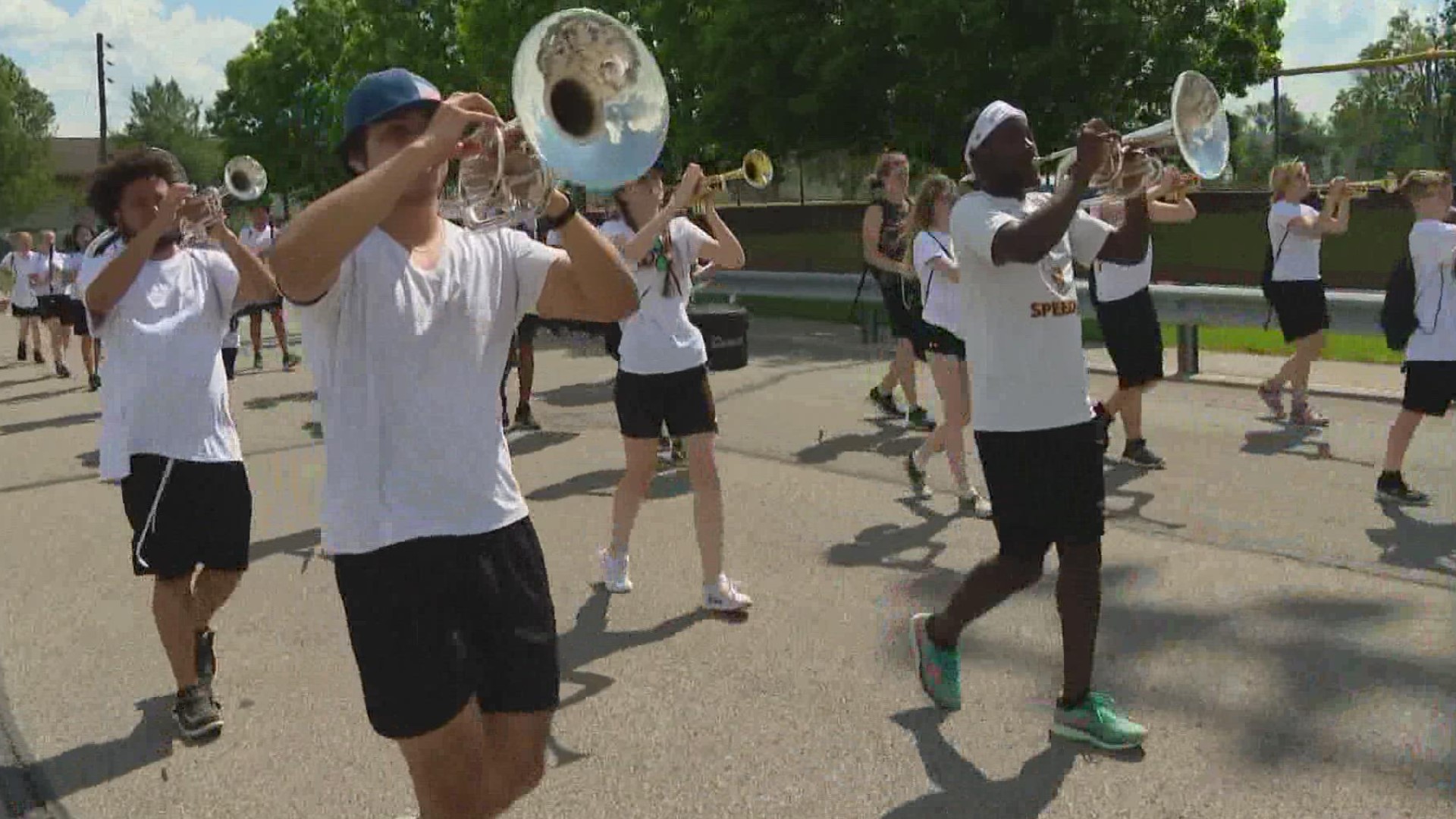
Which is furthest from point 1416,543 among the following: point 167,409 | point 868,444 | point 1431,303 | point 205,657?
point 167,409

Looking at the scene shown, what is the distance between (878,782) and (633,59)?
6.95 ft

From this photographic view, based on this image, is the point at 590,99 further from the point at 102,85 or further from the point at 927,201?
the point at 102,85

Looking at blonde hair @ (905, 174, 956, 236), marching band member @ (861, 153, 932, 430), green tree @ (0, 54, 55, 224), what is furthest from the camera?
green tree @ (0, 54, 55, 224)

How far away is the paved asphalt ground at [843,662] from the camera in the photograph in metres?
4.02

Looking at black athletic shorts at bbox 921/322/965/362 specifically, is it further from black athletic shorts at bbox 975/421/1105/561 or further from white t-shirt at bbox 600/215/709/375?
black athletic shorts at bbox 975/421/1105/561

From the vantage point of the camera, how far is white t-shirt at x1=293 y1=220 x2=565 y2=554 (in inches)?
107

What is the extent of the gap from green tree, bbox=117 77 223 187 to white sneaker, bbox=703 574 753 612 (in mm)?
86602

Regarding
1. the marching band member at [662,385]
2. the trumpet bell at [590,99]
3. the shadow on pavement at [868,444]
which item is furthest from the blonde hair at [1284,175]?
the trumpet bell at [590,99]

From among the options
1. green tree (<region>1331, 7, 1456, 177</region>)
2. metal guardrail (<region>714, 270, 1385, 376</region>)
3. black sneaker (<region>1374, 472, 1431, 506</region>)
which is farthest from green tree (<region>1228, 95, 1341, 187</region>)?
black sneaker (<region>1374, 472, 1431, 506</region>)

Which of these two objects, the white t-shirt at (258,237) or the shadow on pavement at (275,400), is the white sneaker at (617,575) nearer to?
the shadow on pavement at (275,400)

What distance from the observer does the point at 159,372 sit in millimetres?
4551

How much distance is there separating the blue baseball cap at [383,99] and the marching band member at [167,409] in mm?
1893

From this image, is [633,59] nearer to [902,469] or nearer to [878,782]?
[878,782]

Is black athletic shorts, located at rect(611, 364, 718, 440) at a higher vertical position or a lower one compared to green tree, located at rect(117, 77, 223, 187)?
lower
